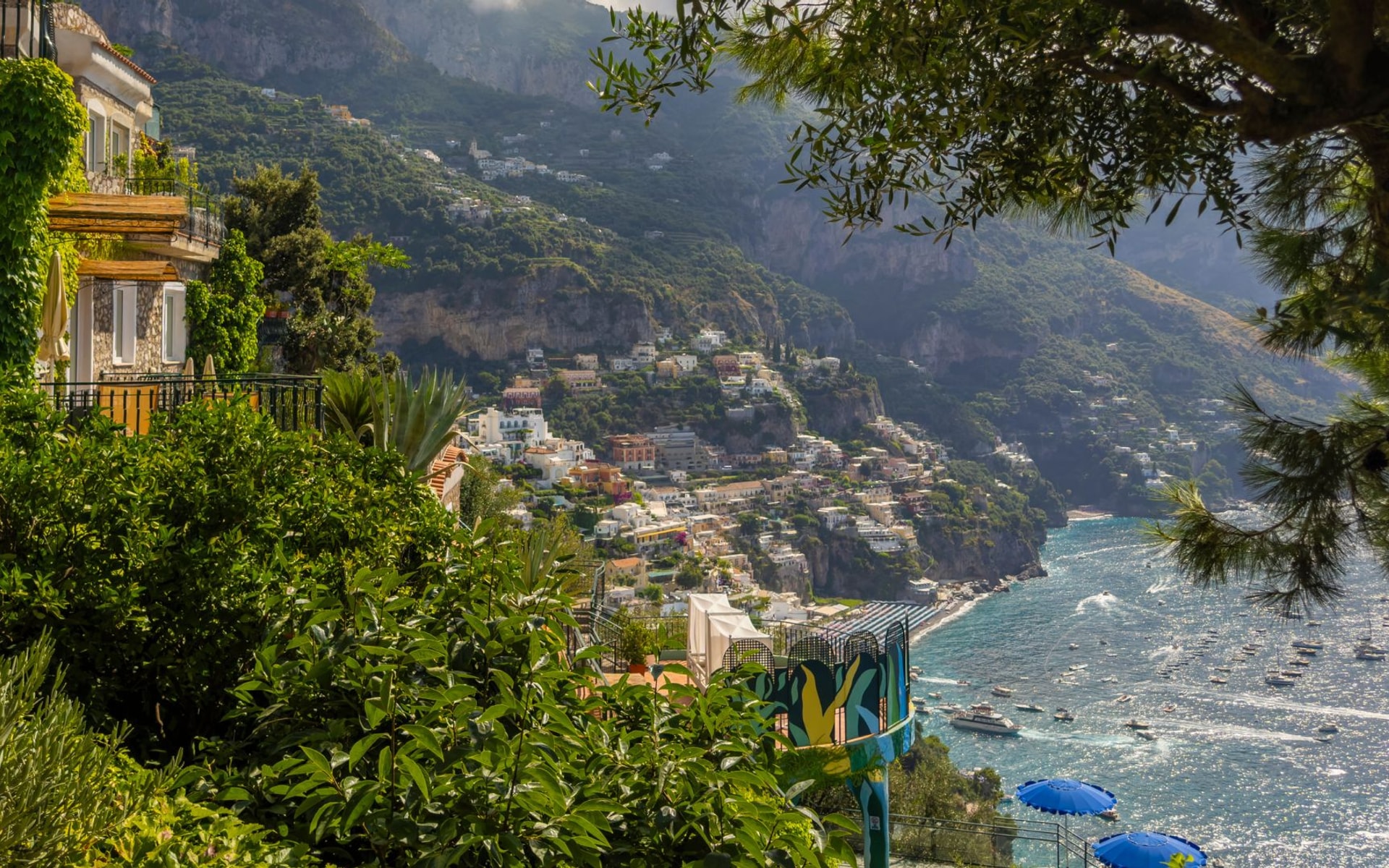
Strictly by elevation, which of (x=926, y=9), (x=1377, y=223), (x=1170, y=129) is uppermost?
(x=926, y=9)

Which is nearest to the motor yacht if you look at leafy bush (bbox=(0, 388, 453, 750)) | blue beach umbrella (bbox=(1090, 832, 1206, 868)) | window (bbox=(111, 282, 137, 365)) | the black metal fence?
the black metal fence

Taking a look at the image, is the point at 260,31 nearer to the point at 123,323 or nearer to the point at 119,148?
the point at 119,148

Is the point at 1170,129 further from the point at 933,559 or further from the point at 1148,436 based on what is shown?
the point at 1148,436

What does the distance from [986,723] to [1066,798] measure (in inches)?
1007

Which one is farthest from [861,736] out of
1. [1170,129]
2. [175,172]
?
[175,172]

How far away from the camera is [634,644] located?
35.1ft

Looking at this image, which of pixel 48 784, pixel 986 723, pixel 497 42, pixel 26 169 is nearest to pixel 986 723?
pixel 986 723

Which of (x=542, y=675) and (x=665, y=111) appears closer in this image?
(x=542, y=675)

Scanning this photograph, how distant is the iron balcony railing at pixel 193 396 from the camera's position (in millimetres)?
5078

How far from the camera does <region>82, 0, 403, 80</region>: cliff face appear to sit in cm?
8131

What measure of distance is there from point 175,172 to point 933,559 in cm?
6542

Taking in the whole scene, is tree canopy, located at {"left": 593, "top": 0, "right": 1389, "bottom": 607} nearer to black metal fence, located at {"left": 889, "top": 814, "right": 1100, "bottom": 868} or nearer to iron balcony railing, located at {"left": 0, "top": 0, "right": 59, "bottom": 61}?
iron balcony railing, located at {"left": 0, "top": 0, "right": 59, "bottom": 61}

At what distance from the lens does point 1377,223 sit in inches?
87.0

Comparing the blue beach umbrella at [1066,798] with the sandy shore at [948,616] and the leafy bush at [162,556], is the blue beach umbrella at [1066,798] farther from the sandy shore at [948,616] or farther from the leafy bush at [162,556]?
the sandy shore at [948,616]
